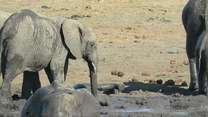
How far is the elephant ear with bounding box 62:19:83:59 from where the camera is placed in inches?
461

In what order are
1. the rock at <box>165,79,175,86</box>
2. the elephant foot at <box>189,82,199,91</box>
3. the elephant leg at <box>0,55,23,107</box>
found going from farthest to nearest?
the rock at <box>165,79,175,86</box>
the elephant foot at <box>189,82,199,91</box>
the elephant leg at <box>0,55,23,107</box>

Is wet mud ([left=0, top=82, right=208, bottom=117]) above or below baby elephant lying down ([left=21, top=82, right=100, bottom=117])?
below

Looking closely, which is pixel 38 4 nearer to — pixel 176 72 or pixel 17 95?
pixel 176 72

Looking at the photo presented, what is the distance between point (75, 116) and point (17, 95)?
3.90m

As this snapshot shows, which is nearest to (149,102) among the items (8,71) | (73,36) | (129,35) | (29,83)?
(73,36)

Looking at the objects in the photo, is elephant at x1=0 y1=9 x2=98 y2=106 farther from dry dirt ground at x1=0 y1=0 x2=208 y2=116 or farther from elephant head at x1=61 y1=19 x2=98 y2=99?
dry dirt ground at x1=0 y1=0 x2=208 y2=116

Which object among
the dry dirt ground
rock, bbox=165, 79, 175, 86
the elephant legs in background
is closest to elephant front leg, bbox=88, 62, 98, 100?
the dry dirt ground

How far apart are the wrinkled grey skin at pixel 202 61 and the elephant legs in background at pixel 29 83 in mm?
2510

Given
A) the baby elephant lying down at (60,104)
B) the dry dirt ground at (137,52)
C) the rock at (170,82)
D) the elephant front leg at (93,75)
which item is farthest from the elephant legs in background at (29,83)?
the baby elephant lying down at (60,104)

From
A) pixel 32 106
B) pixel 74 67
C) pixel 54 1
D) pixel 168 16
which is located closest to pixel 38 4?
pixel 54 1

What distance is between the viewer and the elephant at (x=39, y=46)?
1086 centimetres

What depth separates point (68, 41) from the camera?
11.7 m

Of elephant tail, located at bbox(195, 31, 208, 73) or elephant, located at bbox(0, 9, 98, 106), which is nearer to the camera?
elephant, located at bbox(0, 9, 98, 106)

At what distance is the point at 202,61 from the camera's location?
40.0 feet
